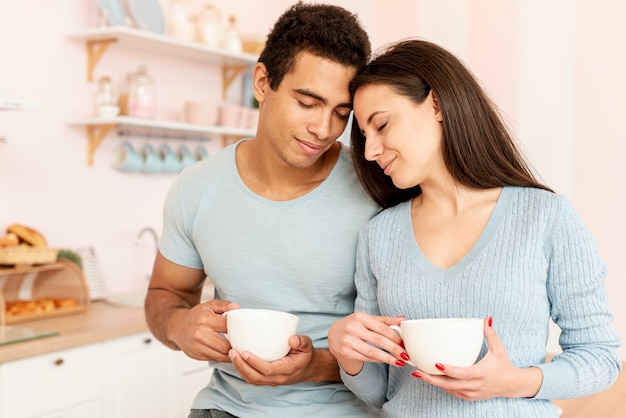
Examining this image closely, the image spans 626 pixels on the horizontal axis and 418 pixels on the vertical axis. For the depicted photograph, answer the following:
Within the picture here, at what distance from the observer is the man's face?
146 centimetres

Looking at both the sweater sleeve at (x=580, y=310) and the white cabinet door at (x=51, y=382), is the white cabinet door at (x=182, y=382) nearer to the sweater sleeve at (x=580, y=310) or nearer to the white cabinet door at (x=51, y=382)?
the white cabinet door at (x=51, y=382)

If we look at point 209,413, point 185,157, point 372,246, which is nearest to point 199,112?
point 185,157

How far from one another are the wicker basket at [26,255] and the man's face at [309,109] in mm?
1427

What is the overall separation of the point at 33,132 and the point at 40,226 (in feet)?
1.19

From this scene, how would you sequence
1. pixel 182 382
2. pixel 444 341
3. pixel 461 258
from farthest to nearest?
pixel 182 382 < pixel 461 258 < pixel 444 341

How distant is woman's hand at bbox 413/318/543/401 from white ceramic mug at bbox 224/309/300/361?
0.28m

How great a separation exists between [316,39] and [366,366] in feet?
2.12

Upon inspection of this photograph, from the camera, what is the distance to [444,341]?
1047 millimetres

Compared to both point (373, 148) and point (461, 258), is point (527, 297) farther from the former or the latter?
point (373, 148)

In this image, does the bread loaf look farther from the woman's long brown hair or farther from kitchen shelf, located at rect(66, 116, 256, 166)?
the woman's long brown hair

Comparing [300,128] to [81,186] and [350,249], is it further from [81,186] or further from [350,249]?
[81,186]

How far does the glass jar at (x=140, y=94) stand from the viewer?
3.06 metres

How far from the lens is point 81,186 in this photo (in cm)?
304

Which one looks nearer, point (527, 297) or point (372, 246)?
point (527, 297)
